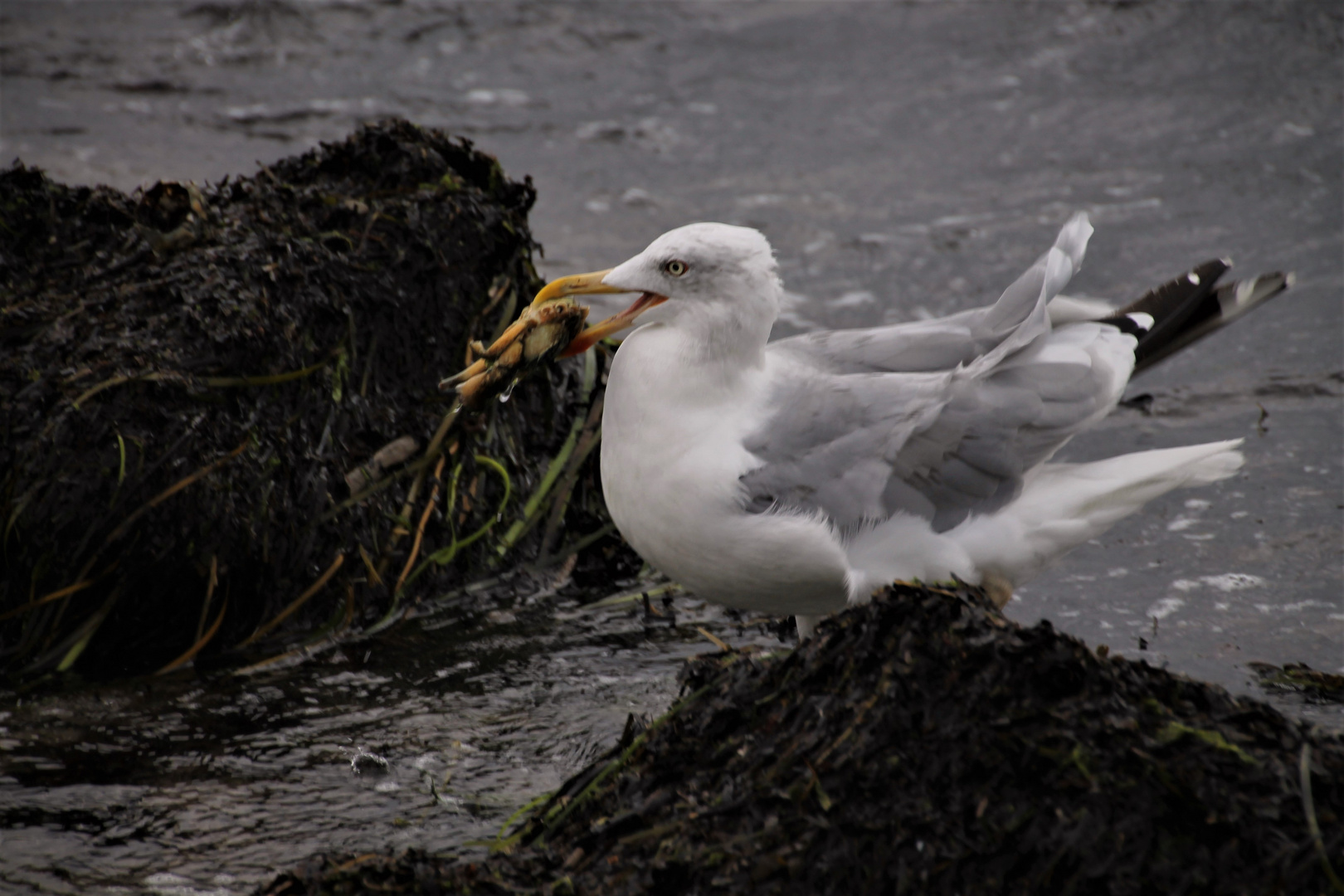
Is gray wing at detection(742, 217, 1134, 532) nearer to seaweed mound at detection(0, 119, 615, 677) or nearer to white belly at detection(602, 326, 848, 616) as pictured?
white belly at detection(602, 326, 848, 616)

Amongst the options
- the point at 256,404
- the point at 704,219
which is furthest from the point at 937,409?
the point at 704,219

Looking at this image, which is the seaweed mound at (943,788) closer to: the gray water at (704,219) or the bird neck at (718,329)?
the gray water at (704,219)

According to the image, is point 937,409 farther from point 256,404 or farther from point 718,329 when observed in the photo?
point 256,404

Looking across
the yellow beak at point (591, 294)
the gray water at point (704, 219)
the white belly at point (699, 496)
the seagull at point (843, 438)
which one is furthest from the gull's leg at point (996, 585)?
the yellow beak at point (591, 294)

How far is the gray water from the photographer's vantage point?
2994mm

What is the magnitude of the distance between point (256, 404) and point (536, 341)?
1.02 m

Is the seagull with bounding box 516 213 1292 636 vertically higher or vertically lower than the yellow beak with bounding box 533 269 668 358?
lower

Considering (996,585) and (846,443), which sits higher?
(846,443)

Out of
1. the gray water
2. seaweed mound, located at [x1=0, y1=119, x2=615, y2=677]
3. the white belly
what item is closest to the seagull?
the white belly

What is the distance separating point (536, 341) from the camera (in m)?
3.34

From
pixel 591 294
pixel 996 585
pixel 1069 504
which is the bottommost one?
pixel 996 585

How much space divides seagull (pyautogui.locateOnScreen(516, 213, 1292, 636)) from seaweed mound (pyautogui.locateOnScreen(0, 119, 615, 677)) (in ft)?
3.16

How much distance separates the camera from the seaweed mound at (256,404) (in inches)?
139

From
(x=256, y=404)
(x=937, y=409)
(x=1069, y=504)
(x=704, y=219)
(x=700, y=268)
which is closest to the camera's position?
(x=700, y=268)
